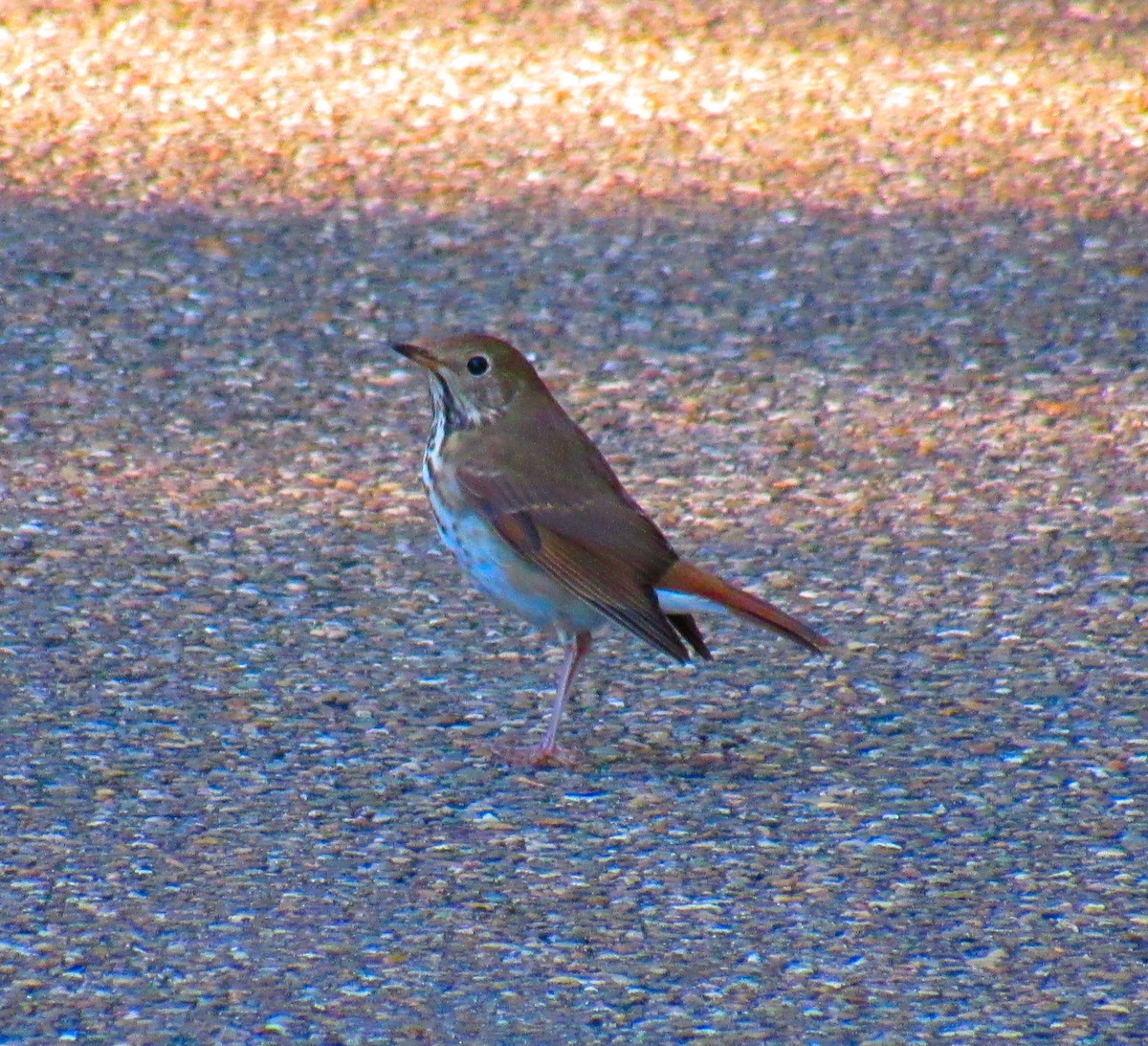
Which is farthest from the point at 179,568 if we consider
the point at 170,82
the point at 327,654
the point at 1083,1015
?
the point at 170,82

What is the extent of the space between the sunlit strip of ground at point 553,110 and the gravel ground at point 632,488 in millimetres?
28

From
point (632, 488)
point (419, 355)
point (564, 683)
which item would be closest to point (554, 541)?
point (564, 683)

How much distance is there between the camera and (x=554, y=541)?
4.84 metres

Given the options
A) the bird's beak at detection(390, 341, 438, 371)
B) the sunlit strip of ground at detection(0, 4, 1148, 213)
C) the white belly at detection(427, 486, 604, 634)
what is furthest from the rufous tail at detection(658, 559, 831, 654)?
the sunlit strip of ground at detection(0, 4, 1148, 213)

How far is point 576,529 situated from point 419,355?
0.57 m

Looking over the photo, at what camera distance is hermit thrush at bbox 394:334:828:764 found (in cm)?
477

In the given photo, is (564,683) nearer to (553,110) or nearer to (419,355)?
(419,355)

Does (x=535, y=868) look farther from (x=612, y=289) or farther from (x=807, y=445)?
(x=612, y=289)

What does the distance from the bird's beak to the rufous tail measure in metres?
0.76

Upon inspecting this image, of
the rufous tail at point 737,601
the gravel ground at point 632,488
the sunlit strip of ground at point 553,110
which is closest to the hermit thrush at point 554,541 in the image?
the rufous tail at point 737,601

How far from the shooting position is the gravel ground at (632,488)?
398 centimetres

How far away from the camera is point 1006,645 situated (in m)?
5.46

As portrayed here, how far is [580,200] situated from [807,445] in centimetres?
210

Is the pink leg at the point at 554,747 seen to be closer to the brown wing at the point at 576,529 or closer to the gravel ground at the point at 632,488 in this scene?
the gravel ground at the point at 632,488
